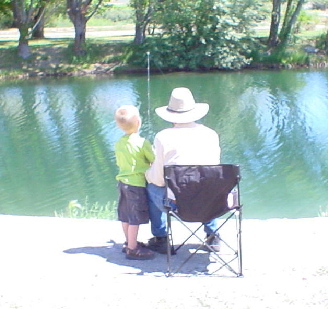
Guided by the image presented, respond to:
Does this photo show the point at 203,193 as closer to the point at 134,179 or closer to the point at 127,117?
the point at 134,179

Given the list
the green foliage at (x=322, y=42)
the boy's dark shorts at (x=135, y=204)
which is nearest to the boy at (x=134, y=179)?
the boy's dark shorts at (x=135, y=204)

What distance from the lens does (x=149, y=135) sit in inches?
603

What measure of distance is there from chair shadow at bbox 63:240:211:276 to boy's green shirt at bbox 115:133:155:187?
0.59m

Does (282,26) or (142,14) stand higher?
(142,14)

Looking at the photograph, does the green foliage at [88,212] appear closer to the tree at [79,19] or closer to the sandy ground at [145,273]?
the sandy ground at [145,273]

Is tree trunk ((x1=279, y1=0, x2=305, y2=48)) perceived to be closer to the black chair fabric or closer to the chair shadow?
the chair shadow

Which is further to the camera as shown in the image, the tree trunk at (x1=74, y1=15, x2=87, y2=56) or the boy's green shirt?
the tree trunk at (x1=74, y1=15, x2=87, y2=56)

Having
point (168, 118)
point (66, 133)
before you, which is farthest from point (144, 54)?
point (168, 118)

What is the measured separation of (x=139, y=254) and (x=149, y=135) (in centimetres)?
1048

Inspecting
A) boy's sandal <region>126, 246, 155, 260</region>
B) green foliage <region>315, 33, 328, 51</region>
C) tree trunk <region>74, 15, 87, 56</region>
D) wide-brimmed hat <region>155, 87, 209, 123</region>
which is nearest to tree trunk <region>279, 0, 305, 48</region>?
green foliage <region>315, 33, 328, 51</region>

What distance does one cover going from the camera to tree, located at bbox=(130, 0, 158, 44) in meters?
30.9

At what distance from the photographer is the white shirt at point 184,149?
4711mm

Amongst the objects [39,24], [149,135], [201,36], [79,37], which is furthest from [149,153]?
[39,24]

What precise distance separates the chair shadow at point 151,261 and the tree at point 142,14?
2667 cm
